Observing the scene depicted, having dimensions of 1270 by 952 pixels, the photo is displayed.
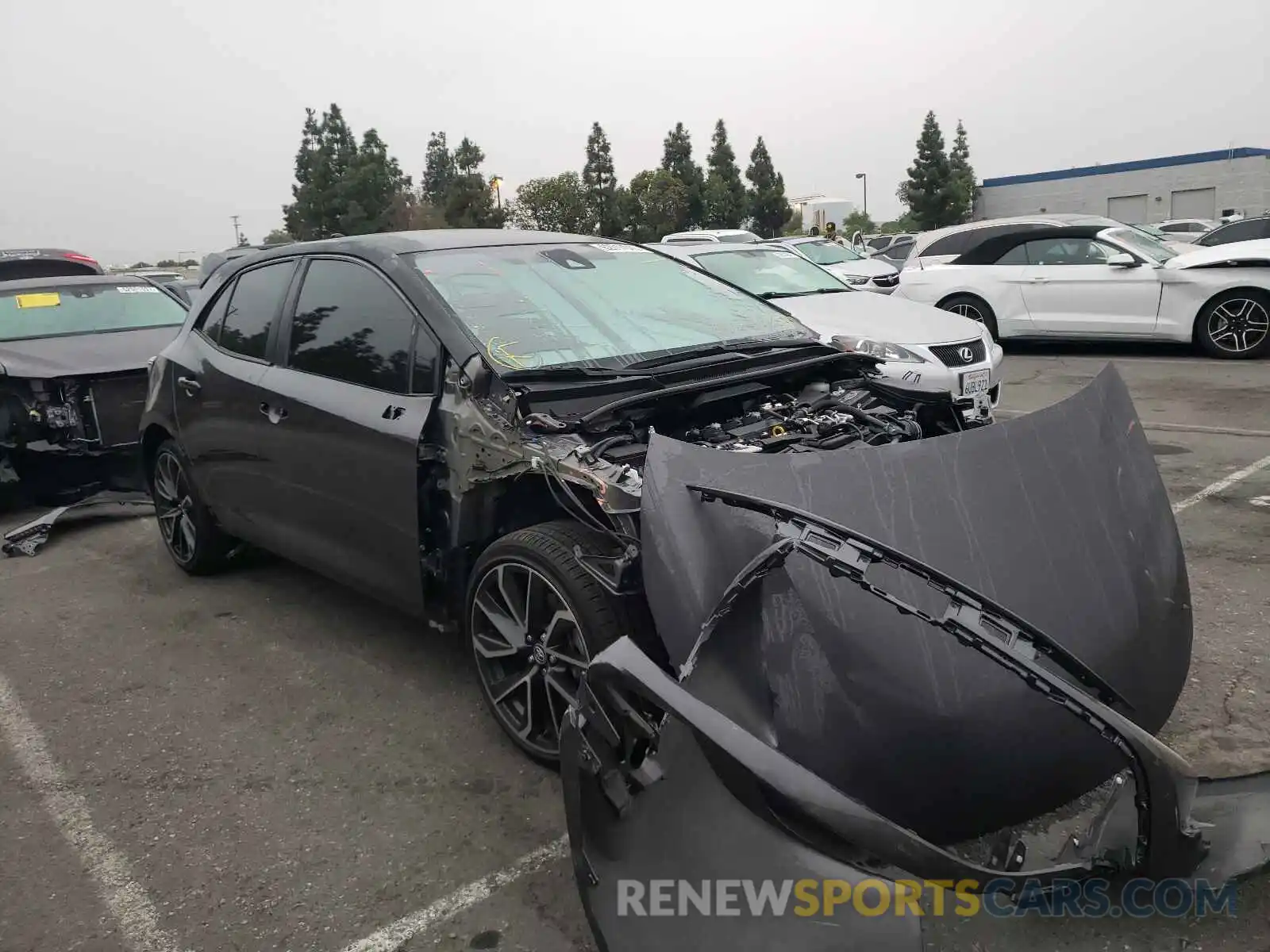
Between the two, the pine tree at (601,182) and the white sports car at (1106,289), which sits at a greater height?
the pine tree at (601,182)

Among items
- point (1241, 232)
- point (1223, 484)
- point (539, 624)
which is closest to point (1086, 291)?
point (1223, 484)

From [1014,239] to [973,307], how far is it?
3.03ft

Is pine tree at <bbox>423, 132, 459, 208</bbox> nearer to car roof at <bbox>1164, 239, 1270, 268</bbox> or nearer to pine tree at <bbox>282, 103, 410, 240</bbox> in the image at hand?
pine tree at <bbox>282, 103, 410, 240</bbox>

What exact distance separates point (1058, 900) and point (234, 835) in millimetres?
2385

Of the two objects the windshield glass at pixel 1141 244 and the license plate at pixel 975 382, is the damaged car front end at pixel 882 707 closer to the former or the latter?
the license plate at pixel 975 382

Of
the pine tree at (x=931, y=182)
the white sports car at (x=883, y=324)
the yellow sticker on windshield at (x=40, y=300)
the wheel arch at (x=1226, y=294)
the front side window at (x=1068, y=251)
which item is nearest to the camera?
the white sports car at (x=883, y=324)

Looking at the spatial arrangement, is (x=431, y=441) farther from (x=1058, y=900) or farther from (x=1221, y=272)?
(x=1221, y=272)

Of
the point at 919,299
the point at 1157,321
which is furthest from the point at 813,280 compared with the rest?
the point at 1157,321

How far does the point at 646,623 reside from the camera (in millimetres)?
2900

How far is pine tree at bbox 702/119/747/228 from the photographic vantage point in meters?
60.8

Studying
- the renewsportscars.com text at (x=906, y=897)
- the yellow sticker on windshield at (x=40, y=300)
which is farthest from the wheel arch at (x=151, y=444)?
the renewsportscars.com text at (x=906, y=897)

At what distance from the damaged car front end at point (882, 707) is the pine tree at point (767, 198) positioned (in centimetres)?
6426

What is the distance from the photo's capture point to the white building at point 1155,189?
51.0 m

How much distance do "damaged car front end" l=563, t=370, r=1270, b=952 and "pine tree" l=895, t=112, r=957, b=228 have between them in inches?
2499
